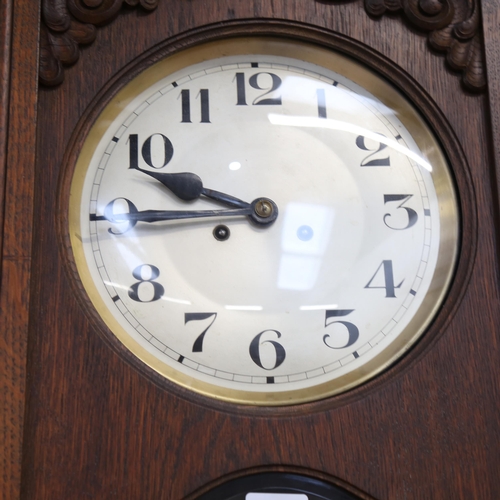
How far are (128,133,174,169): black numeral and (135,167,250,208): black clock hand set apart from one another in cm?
2

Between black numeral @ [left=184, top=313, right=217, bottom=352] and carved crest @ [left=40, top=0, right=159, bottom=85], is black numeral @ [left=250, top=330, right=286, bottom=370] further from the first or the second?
carved crest @ [left=40, top=0, right=159, bottom=85]

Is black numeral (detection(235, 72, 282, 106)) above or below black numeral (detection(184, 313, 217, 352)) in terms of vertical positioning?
above

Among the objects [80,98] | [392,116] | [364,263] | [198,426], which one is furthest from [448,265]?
[80,98]

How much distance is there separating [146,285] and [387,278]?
0.36m

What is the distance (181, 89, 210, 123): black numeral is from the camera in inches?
41.3

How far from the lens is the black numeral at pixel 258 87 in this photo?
3.49ft

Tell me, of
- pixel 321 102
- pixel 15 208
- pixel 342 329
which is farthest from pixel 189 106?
pixel 342 329

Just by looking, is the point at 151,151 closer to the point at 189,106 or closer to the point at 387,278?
the point at 189,106

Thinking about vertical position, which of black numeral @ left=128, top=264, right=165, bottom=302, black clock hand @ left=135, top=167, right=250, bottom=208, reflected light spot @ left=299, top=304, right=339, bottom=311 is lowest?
reflected light spot @ left=299, top=304, right=339, bottom=311

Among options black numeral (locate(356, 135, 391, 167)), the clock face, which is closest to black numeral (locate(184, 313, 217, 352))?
the clock face

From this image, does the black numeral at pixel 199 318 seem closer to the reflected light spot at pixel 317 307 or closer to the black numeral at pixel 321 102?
the reflected light spot at pixel 317 307

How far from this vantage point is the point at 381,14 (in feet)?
3.44

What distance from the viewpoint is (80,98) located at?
0.99m

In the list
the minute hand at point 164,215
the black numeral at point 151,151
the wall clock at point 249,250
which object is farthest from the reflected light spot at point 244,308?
the black numeral at point 151,151
